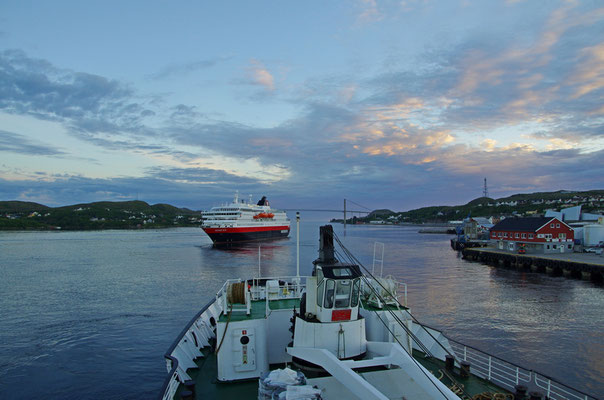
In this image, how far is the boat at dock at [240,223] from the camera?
81.4m

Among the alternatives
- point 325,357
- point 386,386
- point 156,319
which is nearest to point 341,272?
point 325,357

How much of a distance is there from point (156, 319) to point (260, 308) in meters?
15.0

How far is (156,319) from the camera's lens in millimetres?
24156

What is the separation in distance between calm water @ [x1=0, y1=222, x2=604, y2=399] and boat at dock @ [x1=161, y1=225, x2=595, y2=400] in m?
7.07

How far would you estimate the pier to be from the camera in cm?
4049

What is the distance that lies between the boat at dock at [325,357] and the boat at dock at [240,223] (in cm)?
7036

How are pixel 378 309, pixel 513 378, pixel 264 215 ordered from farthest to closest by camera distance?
1. pixel 264 215
2. pixel 513 378
3. pixel 378 309

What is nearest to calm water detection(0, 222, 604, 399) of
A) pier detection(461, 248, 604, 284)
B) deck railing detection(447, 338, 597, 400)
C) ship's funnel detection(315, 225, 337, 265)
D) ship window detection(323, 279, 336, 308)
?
deck railing detection(447, 338, 597, 400)

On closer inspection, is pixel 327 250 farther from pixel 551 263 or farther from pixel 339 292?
pixel 551 263

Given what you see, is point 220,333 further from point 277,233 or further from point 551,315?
point 277,233

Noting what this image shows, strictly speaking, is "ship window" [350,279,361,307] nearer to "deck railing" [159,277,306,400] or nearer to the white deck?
the white deck

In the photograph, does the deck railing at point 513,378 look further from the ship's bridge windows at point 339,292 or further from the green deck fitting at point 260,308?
the green deck fitting at point 260,308

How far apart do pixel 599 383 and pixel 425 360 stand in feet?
32.2

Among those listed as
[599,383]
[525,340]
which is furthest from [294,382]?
[525,340]
